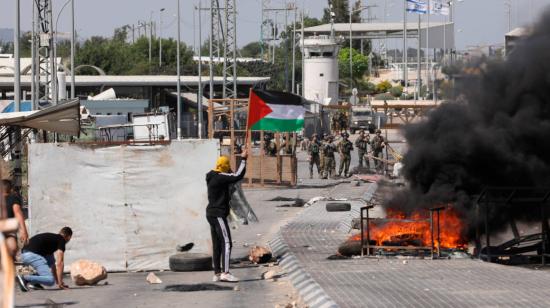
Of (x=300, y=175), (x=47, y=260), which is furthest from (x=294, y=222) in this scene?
(x=300, y=175)

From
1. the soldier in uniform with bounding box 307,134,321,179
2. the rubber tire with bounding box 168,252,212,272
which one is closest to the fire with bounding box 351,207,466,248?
the rubber tire with bounding box 168,252,212,272

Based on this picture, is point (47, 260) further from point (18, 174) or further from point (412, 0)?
point (412, 0)

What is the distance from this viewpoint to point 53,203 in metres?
15.4

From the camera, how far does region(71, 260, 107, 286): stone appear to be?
556 inches

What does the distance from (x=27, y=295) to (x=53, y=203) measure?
289 centimetres

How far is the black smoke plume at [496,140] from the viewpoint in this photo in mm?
17391

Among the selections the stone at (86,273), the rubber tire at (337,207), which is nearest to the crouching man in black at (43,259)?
the stone at (86,273)

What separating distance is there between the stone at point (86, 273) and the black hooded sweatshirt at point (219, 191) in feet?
5.36

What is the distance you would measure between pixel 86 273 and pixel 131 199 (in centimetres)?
173

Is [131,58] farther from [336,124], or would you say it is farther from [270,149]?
[270,149]

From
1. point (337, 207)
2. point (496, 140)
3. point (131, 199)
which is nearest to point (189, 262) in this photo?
point (131, 199)

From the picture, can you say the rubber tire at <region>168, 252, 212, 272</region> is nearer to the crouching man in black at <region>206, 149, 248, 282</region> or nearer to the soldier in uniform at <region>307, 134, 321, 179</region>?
the crouching man in black at <region>206, 149, 248, 282</region>

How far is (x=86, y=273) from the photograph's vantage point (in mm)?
14141

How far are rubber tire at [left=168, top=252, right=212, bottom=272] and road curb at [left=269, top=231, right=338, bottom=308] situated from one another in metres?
1.08
